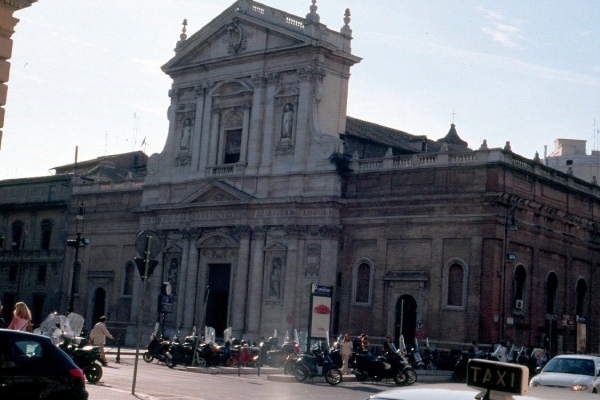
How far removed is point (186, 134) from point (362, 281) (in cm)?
1466

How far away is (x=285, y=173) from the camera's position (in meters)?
47.7

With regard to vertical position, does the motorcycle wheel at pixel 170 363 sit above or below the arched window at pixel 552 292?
below

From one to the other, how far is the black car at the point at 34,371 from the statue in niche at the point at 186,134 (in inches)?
1660

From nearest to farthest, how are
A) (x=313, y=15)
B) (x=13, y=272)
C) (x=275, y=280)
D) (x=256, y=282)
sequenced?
(x=275, y=280) → (x=256, y=282) → (x=313, y=15) → (x=13, y=272)

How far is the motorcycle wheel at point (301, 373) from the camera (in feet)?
94.1

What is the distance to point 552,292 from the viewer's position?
45.8 m

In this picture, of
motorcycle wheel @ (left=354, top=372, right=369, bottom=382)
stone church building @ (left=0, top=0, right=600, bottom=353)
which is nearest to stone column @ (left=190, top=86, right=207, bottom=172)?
stone church building @ (left=0, top=0, right=600, bottom=353)

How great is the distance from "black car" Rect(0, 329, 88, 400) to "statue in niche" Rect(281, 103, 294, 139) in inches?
1456

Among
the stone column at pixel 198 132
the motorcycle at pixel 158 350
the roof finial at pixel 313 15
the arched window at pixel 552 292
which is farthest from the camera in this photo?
the stone column at pixel 198 132

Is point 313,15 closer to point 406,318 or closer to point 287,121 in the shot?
point 287,121

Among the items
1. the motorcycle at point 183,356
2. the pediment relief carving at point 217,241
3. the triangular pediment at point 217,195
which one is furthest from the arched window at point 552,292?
the motorcycle at point 183,356

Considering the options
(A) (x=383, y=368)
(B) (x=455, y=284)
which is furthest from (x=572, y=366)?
(B) (x=455, y=284)

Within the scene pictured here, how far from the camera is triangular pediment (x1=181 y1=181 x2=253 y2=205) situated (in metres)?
48.7

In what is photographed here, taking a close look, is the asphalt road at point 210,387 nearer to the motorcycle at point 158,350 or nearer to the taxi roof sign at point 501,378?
the motorcycle at point 158,350
